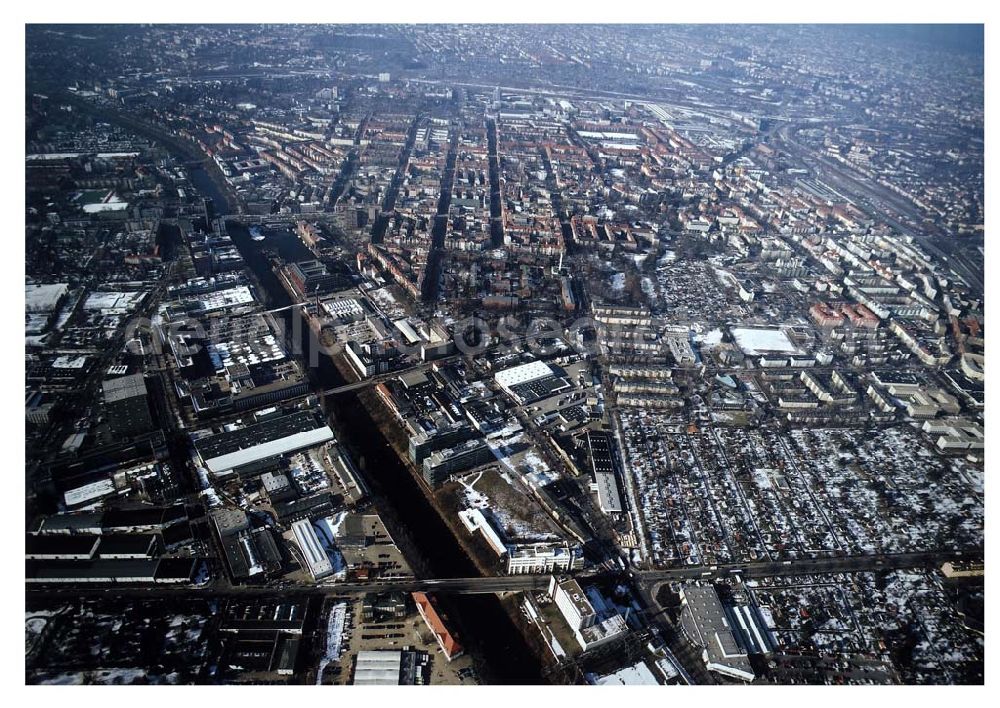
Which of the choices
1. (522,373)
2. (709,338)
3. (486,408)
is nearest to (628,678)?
(486,408)

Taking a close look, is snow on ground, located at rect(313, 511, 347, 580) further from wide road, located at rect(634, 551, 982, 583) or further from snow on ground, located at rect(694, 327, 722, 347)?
snow on ground, located at rect(694, 327, 722, 347)

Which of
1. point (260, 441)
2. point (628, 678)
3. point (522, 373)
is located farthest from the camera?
point (522, 373)

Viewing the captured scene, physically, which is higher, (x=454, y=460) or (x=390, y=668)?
(x=454, y=460)

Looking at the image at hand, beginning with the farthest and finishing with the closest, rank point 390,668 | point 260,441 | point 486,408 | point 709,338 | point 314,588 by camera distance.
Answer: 1. point 709,338
2. point 486,408
3. point 260,441
4. point 314,588
5. point 390,668

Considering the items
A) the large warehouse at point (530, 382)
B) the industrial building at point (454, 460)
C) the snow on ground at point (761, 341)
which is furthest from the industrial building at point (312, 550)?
the snow on ground at point (761, 341)

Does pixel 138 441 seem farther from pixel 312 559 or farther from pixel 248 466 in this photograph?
pixel 312 559

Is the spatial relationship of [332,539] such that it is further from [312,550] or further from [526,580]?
[526,580]

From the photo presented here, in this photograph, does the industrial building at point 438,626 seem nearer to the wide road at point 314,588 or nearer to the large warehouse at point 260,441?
the wide road at point 314,588
